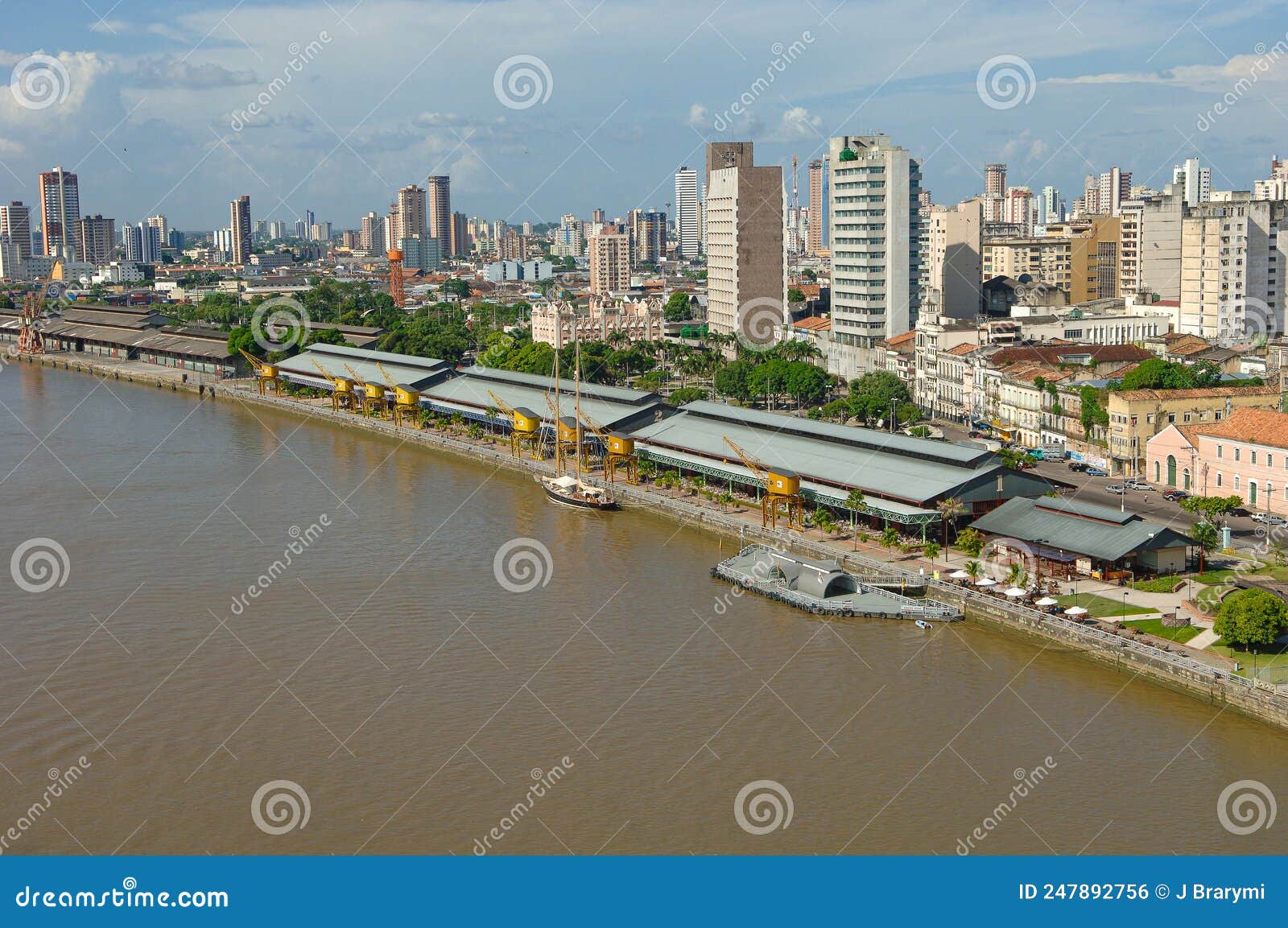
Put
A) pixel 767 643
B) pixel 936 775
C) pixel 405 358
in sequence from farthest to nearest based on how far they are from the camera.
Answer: pixel 405 358 → pixel 767 643 → pixel 936 775

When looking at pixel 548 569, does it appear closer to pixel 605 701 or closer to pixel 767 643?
pixel 767 643

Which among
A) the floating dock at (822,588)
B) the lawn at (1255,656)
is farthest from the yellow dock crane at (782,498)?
the lawn at (1255,656)

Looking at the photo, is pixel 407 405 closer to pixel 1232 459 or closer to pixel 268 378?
pixel 268 378

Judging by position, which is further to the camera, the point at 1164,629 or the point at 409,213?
the point at 409,213

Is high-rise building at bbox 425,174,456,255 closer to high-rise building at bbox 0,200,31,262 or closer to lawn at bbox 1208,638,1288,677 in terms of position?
high-rise building at bbox 0,200,31,262

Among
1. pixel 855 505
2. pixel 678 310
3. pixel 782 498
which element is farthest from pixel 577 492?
pixel 678 310

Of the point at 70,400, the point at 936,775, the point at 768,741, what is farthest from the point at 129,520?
the point at 70,400
